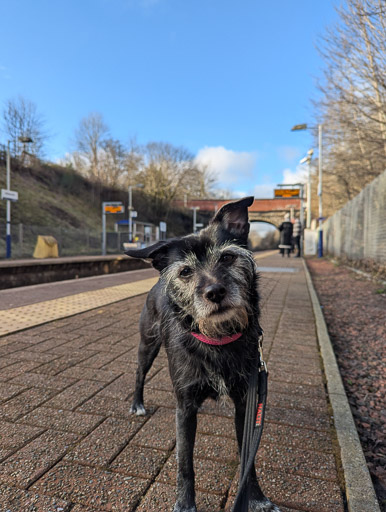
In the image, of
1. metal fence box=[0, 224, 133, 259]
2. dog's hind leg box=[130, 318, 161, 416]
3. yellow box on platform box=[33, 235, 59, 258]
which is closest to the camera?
dog's hind leg box=[130, 318, 161, 416]

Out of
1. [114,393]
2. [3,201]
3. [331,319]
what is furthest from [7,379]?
[3,201]

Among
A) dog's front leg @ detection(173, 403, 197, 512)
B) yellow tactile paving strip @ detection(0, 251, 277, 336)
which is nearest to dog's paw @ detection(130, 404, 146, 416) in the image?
dog's front leg @ detection(173, 403, 197, 512)

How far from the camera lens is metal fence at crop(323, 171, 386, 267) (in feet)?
33.1

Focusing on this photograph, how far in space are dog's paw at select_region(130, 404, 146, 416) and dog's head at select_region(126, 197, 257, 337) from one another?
127 centimetres

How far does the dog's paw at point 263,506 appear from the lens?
1862mm

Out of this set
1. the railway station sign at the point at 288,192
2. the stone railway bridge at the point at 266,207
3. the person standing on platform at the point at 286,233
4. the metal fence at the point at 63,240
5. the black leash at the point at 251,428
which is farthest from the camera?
the stone railway bridge at the point at 266,207

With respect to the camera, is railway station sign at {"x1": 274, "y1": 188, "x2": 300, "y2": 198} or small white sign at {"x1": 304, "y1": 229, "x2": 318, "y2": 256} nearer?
small white sign at {"x1": 304, "y1": 229, "x2": 318, "y2": 256}

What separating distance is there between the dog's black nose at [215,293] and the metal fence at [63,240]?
→ 2364 centimetres

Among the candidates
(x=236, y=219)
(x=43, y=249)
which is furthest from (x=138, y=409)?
(x=43, y=249)

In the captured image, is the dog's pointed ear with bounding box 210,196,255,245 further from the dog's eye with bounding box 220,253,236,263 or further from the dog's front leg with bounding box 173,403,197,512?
the dog's front leg with bounding box 173,403,197,512

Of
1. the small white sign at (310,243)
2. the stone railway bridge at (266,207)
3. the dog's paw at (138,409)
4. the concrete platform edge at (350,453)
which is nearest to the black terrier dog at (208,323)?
the concrete platform edge at (350,453)

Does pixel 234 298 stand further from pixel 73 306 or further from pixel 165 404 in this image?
pixel 73 306

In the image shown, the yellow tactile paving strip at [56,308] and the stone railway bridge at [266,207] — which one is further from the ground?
the stone railway bridge at [266,207]

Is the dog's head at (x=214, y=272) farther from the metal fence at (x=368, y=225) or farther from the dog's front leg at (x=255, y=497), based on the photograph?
the metal fence at (x=368, y=225)
